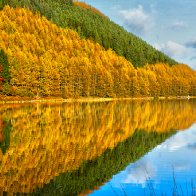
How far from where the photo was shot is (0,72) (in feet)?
331

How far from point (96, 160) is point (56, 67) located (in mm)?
104625

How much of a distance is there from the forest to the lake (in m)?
66.3

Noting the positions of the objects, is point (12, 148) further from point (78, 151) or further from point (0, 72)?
point (0, 72)

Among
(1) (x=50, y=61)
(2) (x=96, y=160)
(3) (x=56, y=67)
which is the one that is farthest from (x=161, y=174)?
(1) (x=50, y=61)

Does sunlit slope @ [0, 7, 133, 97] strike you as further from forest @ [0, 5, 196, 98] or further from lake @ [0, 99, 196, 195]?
lake @ [0, 99, 196, 195]

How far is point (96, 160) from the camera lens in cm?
2383

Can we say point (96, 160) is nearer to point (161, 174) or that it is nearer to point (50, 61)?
point (161, 174)

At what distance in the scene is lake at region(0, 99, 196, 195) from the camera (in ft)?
57.4

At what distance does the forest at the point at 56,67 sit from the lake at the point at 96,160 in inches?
2609

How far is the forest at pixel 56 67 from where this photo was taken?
10856 centimetres

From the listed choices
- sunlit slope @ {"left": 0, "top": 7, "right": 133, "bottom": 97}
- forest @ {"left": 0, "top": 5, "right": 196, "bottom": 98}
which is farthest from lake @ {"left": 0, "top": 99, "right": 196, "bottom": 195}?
sunlit slope @ {"left": 0, "top": 7, "right": 133, "bottom": 97}

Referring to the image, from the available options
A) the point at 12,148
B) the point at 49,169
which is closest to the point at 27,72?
the point at 12,148

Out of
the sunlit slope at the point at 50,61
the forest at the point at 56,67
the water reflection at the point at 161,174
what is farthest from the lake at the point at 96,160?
the sunlit slope at the point at 50,61

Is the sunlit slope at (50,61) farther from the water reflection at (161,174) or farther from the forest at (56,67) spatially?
the water reflection at (161,174)
